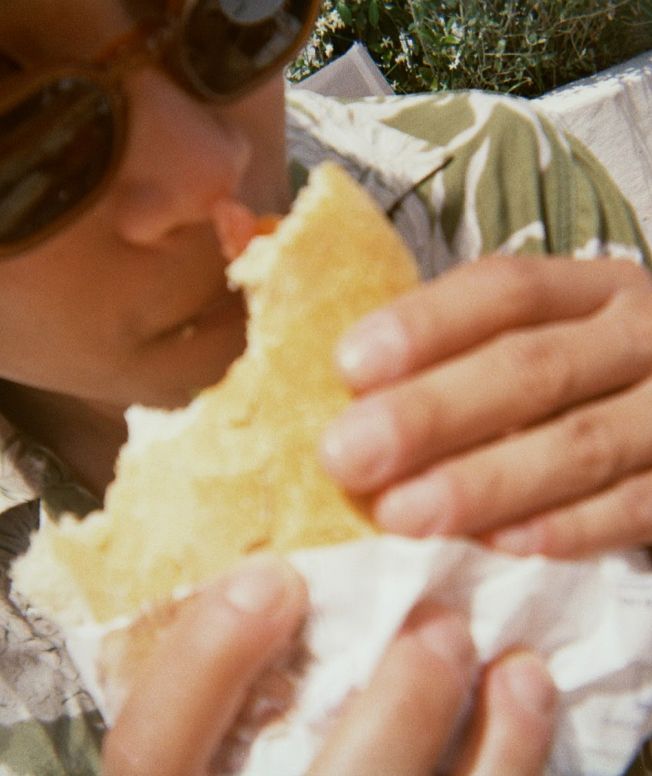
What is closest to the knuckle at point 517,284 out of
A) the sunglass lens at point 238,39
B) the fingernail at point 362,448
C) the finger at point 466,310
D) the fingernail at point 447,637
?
the finger at point 466,310

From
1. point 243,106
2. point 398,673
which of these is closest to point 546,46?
point 243,106

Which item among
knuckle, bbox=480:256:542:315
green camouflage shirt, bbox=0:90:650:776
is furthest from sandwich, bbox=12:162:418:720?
green camouflage shirt, bbox=0:90:650:776

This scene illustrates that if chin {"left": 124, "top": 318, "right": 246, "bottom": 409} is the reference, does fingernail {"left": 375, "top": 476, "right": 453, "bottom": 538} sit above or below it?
below

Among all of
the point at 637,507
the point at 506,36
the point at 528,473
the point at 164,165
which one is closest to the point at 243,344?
the point at 164,165

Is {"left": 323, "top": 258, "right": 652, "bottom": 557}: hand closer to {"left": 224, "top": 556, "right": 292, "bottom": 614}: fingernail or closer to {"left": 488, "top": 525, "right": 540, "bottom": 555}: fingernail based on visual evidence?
{"left": 488, "top": 525, "right": 540, "bottom": 555}: fingernail

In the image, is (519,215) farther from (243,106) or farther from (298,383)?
(298,383)

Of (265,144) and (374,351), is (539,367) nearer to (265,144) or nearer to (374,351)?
(374,351)
